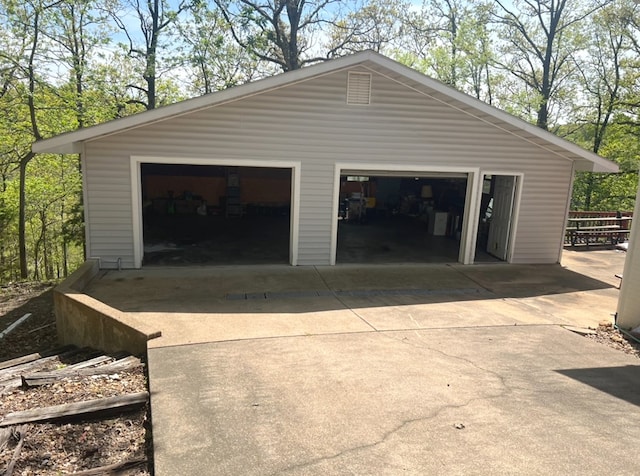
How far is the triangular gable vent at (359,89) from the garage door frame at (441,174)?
125 cm

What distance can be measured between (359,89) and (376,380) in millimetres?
6264

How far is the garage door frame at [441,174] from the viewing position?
8903 millimetres

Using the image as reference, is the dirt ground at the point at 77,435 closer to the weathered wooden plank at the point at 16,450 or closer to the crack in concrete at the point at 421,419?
the weathered wooden plank at the point at 16,450

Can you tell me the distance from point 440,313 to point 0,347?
24.3 feet

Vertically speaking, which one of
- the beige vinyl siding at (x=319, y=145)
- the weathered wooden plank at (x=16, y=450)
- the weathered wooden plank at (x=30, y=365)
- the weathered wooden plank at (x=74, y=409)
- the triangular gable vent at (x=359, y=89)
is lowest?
the weathered wooden plank at (x=30, y=365)

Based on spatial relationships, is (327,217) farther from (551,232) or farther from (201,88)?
(201,88)

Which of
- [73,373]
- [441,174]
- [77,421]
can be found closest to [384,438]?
[77,421]

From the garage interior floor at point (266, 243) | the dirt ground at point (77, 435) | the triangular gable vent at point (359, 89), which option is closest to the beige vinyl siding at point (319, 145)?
the triangular gable vent at point (359, 89)

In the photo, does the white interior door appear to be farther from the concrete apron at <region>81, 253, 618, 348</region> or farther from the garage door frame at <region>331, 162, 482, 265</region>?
the garage door frame at <region>331, 162, 482, 265</region>

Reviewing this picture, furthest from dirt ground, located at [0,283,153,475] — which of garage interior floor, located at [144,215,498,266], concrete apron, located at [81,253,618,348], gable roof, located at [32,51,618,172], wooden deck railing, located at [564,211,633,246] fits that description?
wooden deck railing, located at [564,211,633,246]

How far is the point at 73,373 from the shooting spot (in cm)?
436

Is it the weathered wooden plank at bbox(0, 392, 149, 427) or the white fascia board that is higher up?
the white fascia board

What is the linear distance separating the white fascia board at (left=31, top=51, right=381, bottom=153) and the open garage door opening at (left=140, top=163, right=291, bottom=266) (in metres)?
→ 4.35

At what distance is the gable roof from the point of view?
A: 296 inches
